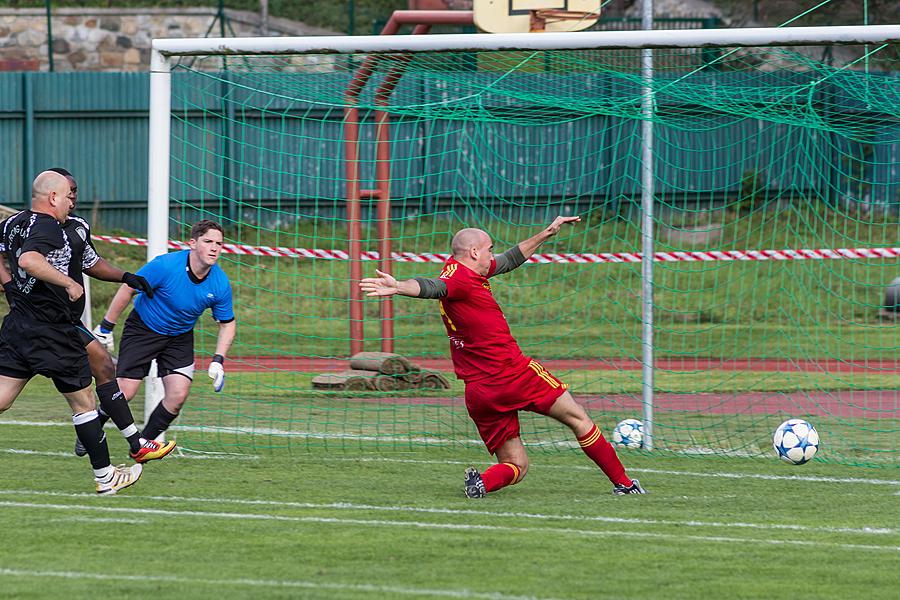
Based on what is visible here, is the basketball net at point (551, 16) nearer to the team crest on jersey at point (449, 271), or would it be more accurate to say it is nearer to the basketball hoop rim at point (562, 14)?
the basketball hoop rim at point (562, 14)

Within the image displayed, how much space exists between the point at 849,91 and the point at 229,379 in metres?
6.86

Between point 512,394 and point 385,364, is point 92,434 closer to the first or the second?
point 512,394

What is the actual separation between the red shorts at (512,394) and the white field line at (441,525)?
1053 mm

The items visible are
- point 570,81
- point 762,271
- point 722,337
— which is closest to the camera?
point 570,81

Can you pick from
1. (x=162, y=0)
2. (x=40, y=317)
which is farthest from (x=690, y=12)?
(x=40, y=317)

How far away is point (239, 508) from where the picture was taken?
24.8 feet

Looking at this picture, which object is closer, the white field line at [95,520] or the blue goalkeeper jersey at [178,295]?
the white field line at [95,520]

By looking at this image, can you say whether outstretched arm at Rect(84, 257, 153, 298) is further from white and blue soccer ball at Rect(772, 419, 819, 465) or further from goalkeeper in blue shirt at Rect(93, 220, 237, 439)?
white and blue soccer ball at Rect(772, 419, 819, 465)

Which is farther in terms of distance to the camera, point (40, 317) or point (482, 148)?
point (482, 148)

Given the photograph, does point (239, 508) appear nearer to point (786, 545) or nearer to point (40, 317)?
point (40, 317)

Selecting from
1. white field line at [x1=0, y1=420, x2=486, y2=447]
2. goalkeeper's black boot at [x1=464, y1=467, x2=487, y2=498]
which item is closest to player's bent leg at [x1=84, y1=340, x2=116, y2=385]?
white field line at [x1=0, y1=420, x2=486, y2=447]

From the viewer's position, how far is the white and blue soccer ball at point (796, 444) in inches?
360

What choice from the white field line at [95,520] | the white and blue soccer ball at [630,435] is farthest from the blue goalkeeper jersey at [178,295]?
the white and blue soccer ball at [630,435]

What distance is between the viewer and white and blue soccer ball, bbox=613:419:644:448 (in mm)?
10141
